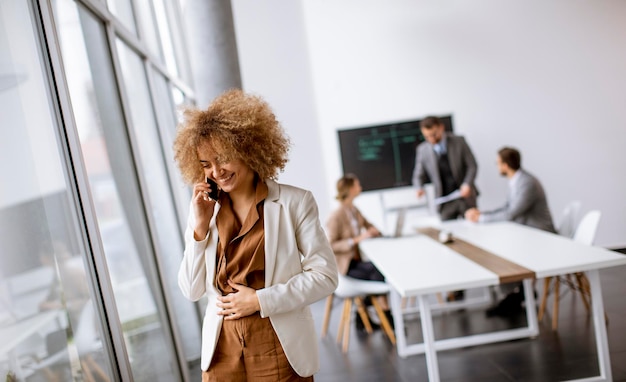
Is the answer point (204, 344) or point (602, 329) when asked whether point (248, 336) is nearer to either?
point (204, 344)

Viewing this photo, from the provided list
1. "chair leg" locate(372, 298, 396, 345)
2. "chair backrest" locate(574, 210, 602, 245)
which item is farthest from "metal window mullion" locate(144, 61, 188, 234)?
"chair backrest" locate(574, 210, 602, 245)

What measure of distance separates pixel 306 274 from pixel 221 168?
1.53 ft

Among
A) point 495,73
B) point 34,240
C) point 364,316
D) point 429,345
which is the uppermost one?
point 495,73

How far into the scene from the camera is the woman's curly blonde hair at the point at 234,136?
7.39ft

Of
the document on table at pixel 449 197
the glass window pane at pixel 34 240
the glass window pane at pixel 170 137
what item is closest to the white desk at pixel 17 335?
the glass window pane at pixel 34 240

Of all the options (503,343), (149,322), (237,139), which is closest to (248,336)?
(237,139)

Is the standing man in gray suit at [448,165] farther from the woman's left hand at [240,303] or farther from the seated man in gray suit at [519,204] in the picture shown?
the woman's left hand at [240,303]

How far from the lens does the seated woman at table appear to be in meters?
5.60

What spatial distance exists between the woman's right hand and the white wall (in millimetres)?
6073

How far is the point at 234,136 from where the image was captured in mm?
2238

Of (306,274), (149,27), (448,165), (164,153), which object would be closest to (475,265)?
(306,274)

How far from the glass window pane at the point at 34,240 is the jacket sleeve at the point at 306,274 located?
805mm

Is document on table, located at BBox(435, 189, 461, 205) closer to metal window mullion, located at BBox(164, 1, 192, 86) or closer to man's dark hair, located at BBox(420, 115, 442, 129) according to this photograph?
man's dark hair, located at BBox(420, 115, 442, 129)

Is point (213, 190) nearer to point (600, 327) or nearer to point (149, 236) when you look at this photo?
point (149, 236)
